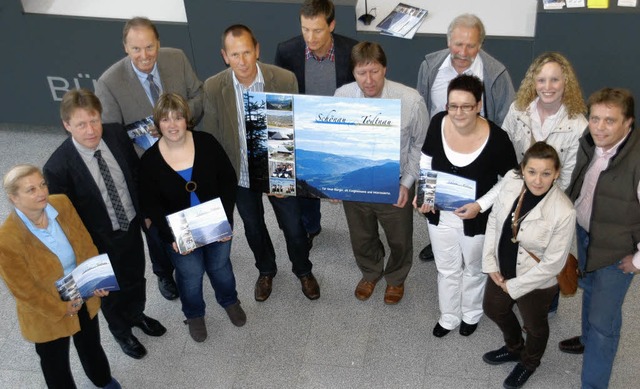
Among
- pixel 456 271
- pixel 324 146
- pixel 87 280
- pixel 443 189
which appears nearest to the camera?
pixel 87 280

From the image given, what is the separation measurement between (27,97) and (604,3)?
478 cm

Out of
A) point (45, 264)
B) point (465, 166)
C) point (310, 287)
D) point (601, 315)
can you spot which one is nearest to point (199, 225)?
point (45, 264)

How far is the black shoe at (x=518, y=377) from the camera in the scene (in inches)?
176

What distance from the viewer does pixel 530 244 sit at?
3.88 metres

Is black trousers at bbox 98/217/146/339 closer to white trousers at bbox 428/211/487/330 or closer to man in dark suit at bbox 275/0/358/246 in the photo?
man in dark suit at bbox 275/0/358/246

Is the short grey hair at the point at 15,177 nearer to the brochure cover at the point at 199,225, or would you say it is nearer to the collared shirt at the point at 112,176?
the collared shirt at the point at 112,176

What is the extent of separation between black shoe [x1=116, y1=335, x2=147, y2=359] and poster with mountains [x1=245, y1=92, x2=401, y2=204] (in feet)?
4.26

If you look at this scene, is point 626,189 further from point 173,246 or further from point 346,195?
point 173,246

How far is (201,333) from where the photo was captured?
4.96 metres

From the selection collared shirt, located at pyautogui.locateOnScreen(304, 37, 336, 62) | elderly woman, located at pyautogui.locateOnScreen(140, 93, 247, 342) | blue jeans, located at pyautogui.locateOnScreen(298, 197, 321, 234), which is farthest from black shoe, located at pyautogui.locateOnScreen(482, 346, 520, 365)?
collared shirt, located at pyautogui.locateOnScreen(304, 37, 336, 62)

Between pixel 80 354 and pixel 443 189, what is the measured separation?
2.22 meters

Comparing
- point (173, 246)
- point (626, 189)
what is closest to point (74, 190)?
point (173, 246)

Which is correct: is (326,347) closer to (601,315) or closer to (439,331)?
(439,331)

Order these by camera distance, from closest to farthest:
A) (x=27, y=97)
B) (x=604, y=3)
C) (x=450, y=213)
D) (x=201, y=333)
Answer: (x=450, y=213), (x=201, y=333), (x=604, y=3), (x=27, y=97)
